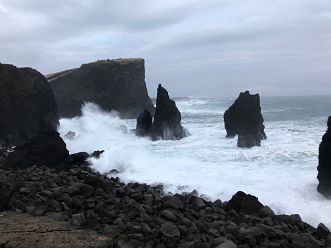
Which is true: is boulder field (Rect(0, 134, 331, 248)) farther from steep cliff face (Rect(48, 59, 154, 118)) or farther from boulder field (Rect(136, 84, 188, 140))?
steep cliff face (Rect(48, 59, 154, 118))

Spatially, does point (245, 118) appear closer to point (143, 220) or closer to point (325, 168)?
point (325, 168)

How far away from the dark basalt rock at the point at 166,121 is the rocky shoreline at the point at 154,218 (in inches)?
770

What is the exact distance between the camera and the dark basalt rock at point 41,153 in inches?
678

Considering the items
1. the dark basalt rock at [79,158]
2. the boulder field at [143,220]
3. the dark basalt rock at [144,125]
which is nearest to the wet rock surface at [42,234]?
the boulder field at [143,220]

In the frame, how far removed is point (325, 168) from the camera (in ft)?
48.1

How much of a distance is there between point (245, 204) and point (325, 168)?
479cm

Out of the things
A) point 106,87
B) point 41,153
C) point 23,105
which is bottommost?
point 41,153

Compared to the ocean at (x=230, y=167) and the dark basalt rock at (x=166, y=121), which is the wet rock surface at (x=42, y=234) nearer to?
the ocean at (x=230, y=167)

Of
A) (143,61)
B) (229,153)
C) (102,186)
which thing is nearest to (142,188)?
(102,186)

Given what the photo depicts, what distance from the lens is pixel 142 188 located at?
13.4 m

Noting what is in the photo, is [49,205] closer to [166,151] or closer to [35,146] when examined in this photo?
[35,146]

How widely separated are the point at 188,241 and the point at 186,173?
30.3 ft

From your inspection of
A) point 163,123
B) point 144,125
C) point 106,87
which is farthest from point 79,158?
point 106,87

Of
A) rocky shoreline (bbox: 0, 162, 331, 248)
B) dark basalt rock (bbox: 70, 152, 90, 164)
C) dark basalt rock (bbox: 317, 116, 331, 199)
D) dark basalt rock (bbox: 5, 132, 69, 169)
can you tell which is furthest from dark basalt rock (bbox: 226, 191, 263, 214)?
dark basalt rock (bbox: 70, 152, 90, 164)
